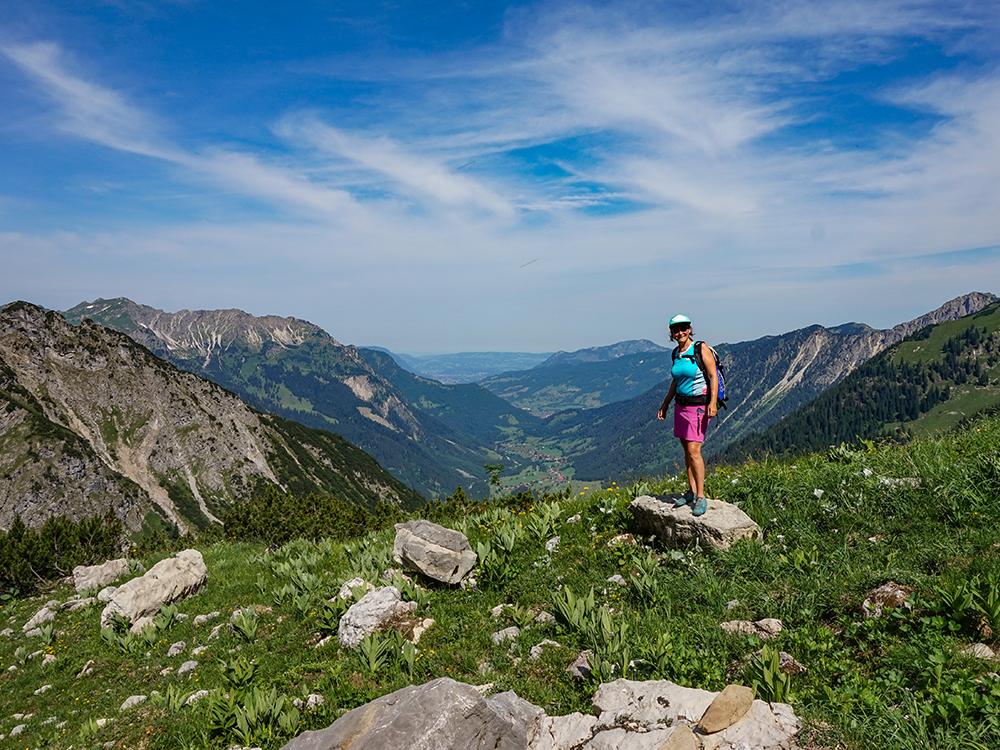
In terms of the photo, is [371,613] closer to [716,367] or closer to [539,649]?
[539,649]

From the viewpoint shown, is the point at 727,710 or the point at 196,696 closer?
the point at 727,710

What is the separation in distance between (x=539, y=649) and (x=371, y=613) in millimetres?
2965

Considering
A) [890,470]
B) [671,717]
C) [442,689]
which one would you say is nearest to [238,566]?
[442,689]

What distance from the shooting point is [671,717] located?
4.79 m

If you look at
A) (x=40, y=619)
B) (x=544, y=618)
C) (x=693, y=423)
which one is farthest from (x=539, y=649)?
(x=40, y=619)

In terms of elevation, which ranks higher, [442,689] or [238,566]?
[442,689]

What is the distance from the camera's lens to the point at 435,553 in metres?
9.62

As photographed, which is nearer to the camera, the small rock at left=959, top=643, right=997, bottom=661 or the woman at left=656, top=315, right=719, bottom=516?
the small rock at left=959, top=643, right=997, bottom=661

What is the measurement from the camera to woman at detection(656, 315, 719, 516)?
921 cm

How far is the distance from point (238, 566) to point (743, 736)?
45.6 feet

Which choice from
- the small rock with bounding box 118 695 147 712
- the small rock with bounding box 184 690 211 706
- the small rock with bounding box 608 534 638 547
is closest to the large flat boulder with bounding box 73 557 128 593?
the small rock with bounding box 118 695 147 712

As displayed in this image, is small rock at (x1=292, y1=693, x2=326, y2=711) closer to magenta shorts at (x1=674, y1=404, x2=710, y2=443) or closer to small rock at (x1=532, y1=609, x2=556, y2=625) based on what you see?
small rock at (x1=532, y1=609, x2=556, y2=625)

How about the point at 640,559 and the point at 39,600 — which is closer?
the point at 640,559

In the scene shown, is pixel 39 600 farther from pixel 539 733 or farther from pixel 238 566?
pixel 539 733
